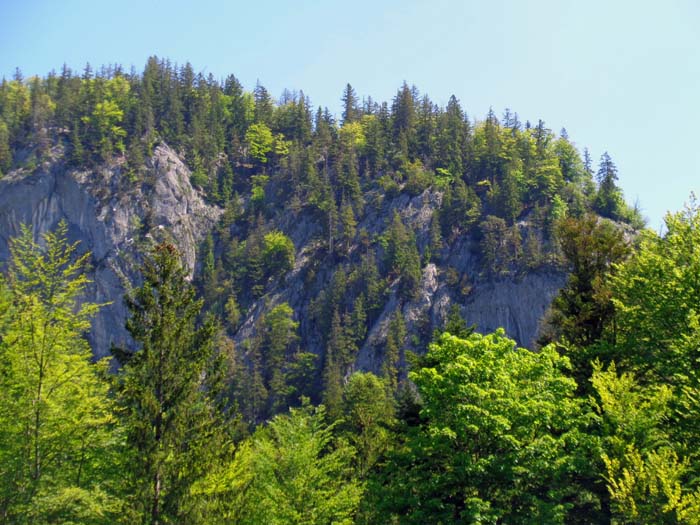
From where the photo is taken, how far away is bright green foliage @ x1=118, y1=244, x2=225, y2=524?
18141mm

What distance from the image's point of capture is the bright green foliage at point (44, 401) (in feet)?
53.7

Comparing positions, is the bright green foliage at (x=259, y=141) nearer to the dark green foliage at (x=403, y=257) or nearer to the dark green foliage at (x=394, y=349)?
the dark green foliage at (x=403, y=257)

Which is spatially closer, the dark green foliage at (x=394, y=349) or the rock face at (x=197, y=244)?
the dark green foliage at (x=394, y=349)

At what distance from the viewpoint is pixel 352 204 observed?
11331cm

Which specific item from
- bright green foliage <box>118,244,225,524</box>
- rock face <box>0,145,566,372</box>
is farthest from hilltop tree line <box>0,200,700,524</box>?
rock face <box>0,145,566,372</box>

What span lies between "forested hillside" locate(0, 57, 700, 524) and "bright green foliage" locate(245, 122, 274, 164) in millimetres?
541

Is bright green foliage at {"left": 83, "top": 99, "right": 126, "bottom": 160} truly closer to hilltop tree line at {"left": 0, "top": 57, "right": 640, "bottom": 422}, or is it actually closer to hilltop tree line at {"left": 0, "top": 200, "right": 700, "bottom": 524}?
hilltop tree line at {"left": 0, "top": 57, "right": 640, "bottom": 422}

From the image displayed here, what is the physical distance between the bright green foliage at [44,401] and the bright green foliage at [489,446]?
9.38 m

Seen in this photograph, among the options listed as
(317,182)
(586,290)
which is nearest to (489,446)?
(586,290)

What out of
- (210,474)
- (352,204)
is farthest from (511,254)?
(210,474)

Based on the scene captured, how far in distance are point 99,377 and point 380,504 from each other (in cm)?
1003

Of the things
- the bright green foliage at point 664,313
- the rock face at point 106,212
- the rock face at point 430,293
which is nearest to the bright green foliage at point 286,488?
the bright green foliage at point 664,313

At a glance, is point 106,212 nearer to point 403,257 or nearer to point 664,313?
point 403,257

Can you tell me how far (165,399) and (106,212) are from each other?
104986mm
